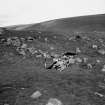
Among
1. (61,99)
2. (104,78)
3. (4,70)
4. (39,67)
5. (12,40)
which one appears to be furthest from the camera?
(12,40)

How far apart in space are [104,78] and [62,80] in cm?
280

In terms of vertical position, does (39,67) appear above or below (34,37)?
below

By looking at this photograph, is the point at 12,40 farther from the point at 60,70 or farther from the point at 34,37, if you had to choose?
the point at 60,70

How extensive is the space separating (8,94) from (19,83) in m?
1.28

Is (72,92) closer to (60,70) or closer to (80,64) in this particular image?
(60,70)

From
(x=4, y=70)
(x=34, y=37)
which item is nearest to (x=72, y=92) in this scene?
(x=4, y=70)

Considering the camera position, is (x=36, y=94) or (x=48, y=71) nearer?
(x=36, y=94)

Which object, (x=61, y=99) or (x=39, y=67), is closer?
(x=61, y=99)

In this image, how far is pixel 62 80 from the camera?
8.97 metres

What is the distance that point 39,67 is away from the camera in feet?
39.5

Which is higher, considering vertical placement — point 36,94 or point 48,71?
point 36,94

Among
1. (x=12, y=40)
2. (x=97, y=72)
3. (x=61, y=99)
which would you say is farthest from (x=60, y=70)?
(x=12, y=40)

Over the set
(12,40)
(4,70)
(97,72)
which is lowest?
(97,72)

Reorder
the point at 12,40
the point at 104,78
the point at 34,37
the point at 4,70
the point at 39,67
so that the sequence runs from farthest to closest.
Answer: the point at 34,37 < the point at 12,40 < the point at 39,67 < the point at 4,70 < the point at 104,78
